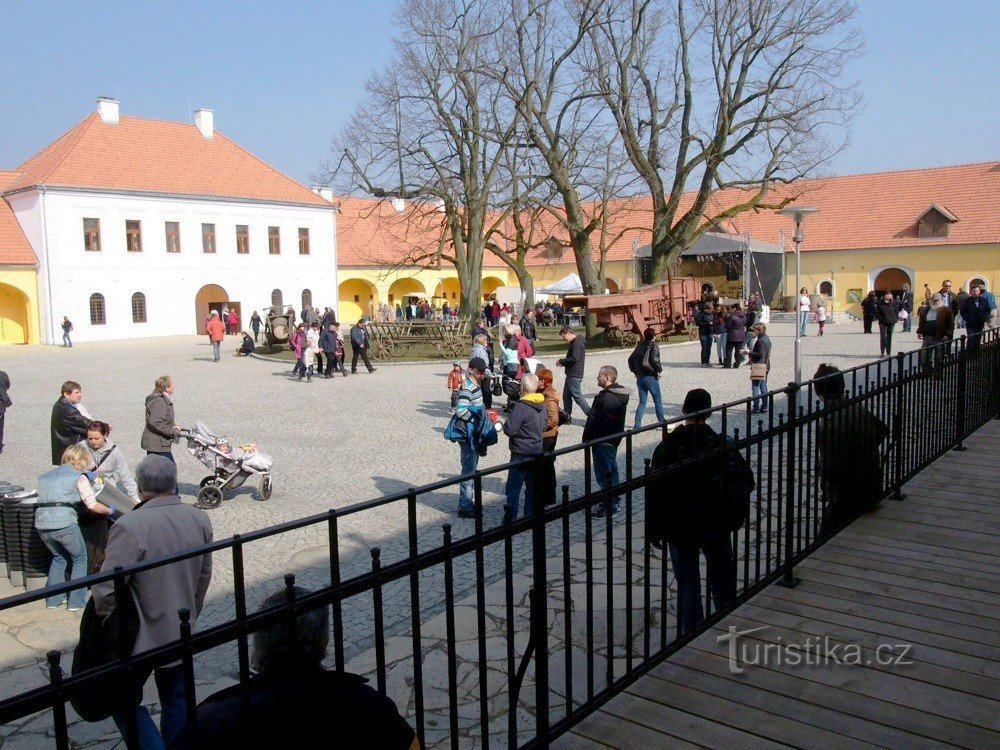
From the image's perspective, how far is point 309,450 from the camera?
40.9ft

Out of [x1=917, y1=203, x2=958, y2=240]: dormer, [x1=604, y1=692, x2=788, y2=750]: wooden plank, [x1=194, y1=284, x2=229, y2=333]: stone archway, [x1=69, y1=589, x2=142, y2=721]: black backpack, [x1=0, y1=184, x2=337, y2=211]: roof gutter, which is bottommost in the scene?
[x1=604, y1=692, x2=788, y2=750]: wooden plank

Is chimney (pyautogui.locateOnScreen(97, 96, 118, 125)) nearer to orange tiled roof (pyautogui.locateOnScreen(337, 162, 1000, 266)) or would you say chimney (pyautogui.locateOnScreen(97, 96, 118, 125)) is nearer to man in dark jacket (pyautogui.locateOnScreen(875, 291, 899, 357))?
orange tiled roof (pyautogui.locateOnScreen(337, 162, 1000, 266))

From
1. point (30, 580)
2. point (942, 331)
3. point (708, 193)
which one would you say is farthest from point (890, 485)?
point (708, 193)

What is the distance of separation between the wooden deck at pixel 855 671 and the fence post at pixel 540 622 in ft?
0.82

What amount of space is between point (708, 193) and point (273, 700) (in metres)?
28.7

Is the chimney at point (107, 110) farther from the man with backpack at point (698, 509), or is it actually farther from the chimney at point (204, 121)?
the man with backpack at point (698, 509)

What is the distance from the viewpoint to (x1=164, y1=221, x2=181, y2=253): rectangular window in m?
43.5

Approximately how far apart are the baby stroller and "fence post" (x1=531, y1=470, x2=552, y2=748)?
6.74 metres

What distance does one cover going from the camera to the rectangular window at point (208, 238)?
4494 centimetres

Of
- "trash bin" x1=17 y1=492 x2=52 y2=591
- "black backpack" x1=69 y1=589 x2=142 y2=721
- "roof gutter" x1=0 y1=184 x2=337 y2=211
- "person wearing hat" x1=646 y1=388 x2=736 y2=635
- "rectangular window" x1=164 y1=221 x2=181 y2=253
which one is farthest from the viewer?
"rectangular window" x1=164 y1=221 x2=181 y2=253

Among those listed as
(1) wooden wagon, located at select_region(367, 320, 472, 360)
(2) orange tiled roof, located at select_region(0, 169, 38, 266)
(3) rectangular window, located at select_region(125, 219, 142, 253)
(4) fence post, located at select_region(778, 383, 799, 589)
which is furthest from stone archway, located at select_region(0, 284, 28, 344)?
(4) fence post, located at select_region(778, 383, 799, 589)

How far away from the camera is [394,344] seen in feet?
87.2

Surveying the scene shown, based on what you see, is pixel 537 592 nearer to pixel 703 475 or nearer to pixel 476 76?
pixel 703 475

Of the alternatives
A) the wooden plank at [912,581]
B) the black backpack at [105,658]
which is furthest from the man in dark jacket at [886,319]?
the black backpack at [105,658]
